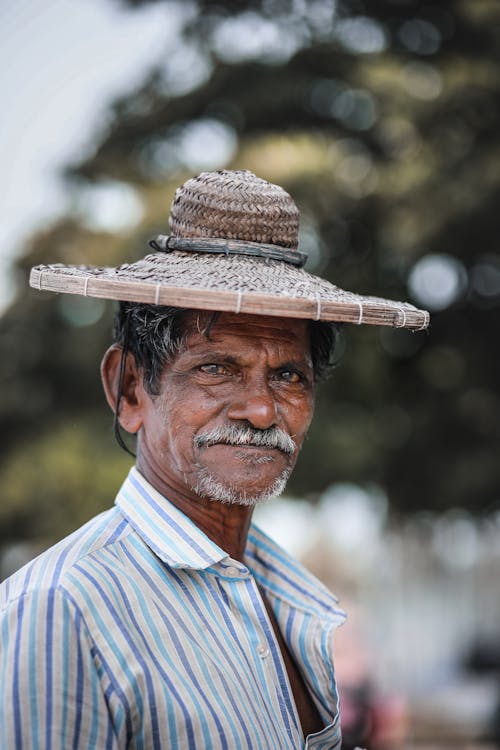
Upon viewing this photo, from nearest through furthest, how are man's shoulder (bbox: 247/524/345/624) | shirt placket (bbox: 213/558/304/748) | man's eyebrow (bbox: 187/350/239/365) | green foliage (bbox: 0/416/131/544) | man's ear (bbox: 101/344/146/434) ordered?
1. shirt placket (bbox: 213/558/304/748)
2. man's eyebrow (bbox: 187/350/239/365)
3. man's ear (bbox: 101/344/146/434)
4. man's shoulder (bbox: 247/524/345/624)
5. green foliage (bbox: 0/416/131/544)

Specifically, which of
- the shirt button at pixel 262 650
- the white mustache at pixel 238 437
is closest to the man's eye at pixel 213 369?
the white mustache at pixel 238 437

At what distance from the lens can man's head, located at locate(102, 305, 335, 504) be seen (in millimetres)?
2035

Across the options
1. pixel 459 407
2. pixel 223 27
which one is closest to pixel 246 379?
pixel 459 407

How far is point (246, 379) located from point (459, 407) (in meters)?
6.01

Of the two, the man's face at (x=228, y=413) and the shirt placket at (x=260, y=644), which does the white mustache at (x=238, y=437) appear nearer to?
the man's face at (x=228, y=413)

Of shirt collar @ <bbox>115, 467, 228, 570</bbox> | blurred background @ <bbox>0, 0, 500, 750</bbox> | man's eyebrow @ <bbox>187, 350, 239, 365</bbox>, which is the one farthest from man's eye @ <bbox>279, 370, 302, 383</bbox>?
blurred background @ <bbox>0, 0, 500, 750</bbox>

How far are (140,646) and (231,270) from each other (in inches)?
30.3

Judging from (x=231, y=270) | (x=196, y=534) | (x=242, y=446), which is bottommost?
(x=196, y=534)

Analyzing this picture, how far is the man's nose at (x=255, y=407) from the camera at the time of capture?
2021 millimetres

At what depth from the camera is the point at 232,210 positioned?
2.13m

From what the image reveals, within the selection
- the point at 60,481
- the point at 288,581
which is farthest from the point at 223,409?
the point at 60,481

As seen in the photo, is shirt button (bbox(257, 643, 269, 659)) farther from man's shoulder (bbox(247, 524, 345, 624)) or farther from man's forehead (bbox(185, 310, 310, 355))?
man's forehead (bbox(185, 310, 310, 355))

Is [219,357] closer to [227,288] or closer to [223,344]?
[223,344]

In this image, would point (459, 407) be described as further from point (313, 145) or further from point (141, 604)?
point (141, 604)
